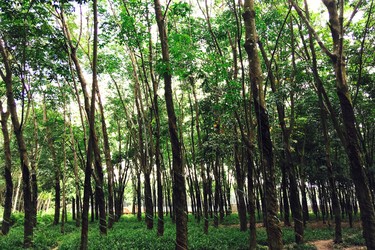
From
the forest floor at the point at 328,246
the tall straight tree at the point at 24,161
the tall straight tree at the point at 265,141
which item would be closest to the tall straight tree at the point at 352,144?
the tall straight tree at the point at 265,141

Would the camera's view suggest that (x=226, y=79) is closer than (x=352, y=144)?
No

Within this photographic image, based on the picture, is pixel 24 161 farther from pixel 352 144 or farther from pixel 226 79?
pixel 352 144

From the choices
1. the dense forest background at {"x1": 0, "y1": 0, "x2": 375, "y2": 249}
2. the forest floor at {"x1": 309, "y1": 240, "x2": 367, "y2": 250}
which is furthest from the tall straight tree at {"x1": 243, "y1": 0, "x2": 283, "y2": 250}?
the forest floor at {"x1": 309, "y1": 240, "x2": 367, "y2": 250}

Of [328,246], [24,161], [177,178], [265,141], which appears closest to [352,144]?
[265,141]

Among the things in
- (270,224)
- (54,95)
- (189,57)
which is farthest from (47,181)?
(270,224)

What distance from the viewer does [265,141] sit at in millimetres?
6680

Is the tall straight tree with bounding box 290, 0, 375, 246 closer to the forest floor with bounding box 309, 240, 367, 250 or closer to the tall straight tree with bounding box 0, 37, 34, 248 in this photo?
the forest floor with bounding box 309, 240, 367, 250

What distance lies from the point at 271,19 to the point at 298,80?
108 inches

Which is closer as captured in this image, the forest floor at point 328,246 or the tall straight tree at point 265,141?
the tall straight tree at point 265,141

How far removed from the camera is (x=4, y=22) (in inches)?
409

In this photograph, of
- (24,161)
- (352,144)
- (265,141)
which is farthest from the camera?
(24,161)

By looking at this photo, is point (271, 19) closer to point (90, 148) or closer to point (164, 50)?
point (164, 50)

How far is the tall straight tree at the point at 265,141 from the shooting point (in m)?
6.46

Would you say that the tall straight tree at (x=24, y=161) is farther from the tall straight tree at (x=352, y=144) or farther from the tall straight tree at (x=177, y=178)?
the tall straight tree at (x=352, y=144)
